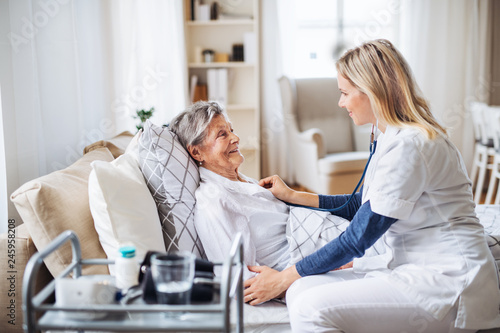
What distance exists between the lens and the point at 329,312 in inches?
46.1

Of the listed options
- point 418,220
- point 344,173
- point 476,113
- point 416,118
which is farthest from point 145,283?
point 476,113

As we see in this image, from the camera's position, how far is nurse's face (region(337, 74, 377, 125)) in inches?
54.2

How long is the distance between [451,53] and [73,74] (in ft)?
12.0

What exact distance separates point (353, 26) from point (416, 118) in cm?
369

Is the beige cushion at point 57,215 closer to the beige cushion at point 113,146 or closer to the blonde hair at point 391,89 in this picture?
the beige cushion at point 113,146

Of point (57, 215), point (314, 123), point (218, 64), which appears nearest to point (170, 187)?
point (57, 215)

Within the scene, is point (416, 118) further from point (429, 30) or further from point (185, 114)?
point (429, 30)

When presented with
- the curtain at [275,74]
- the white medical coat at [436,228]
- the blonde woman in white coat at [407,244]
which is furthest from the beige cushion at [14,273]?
the curtain at [275,74]

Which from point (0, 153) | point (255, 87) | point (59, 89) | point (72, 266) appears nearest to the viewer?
point (72, 266)

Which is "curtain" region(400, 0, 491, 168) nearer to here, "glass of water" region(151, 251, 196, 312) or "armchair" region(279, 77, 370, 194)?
"armchair" region(279, 77, 370, 194)

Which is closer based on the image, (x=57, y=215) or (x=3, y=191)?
(x=57, y=215)

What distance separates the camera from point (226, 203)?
4.89 feet

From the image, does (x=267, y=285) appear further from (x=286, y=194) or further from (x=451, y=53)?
(x=451, y=53)

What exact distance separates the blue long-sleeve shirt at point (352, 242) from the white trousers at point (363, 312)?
0.10m
